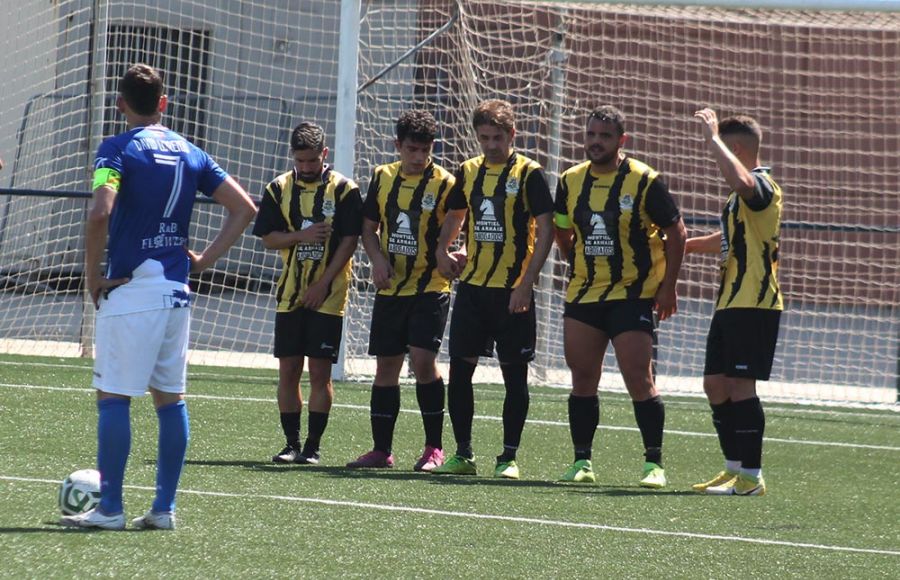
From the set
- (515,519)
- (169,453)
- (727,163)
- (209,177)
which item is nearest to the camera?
(169,453)

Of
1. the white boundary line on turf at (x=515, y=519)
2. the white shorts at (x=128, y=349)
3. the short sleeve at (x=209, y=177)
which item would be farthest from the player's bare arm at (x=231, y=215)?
the white boundary line on turf at (x=515, y=519)

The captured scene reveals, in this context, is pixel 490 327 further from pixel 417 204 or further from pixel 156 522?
pixel 156 522

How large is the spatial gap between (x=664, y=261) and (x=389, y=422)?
1622 millimetres

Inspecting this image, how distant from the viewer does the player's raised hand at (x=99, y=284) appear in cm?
500

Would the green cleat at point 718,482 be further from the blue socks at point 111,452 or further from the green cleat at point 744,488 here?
the blue socks at point 111,452

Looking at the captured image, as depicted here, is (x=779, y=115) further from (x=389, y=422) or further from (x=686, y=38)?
(x=389, y=422)

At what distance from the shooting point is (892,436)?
33.5ft

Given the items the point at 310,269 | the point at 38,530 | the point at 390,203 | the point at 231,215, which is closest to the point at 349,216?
the point at 390,203

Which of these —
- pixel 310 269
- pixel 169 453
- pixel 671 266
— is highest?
pixel 671 266

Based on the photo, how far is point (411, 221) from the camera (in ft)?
24.8

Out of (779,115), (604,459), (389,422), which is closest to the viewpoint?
(389,422)

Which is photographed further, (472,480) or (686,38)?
(686,38)

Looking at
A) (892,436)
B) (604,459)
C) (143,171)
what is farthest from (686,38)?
(143,171)

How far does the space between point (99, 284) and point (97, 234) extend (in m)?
0.18
